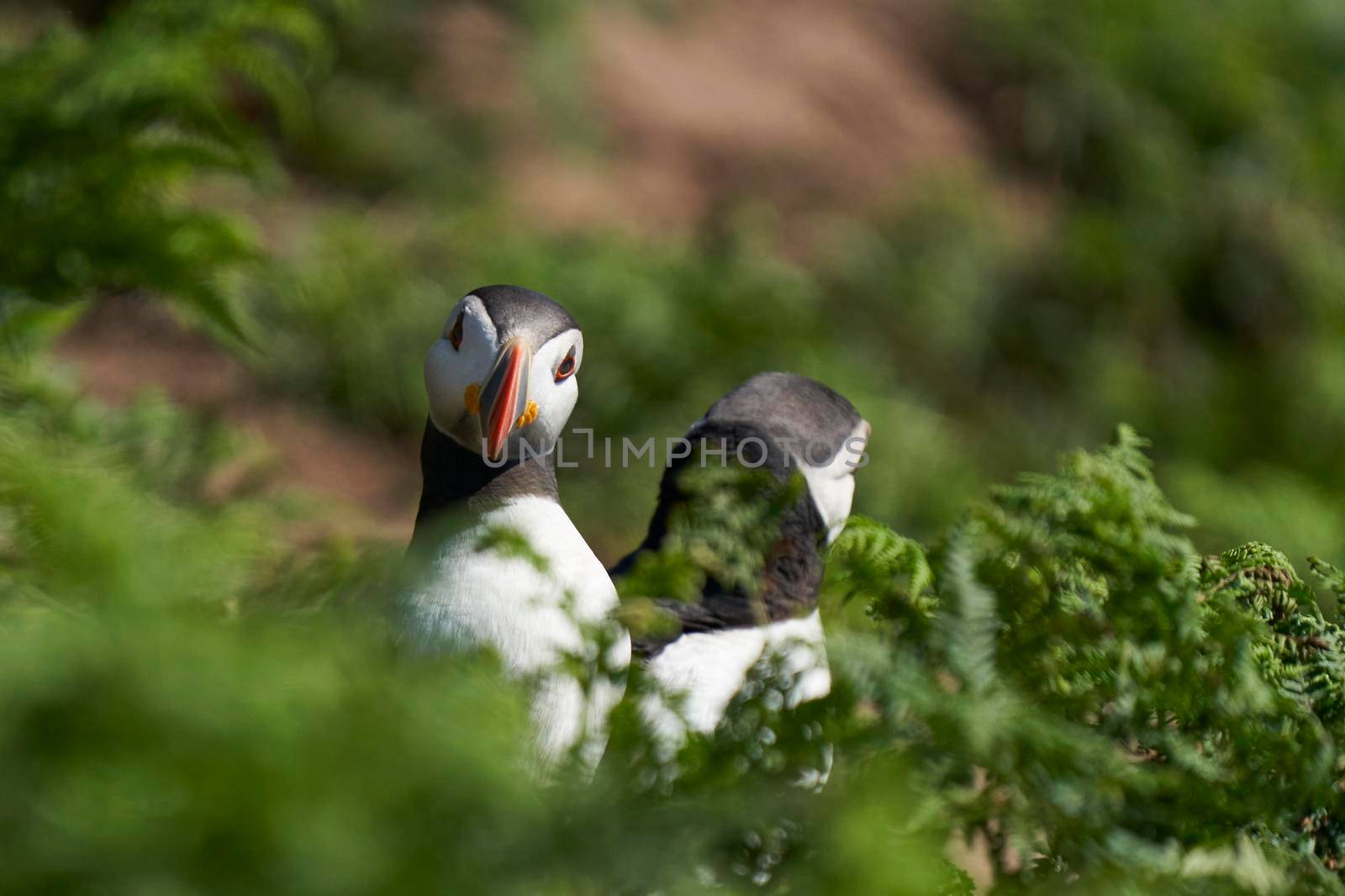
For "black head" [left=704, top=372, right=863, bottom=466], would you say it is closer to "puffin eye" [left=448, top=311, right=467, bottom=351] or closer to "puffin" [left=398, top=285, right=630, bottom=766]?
"puffin" [left=398, top=285, right=630, bottom=766]

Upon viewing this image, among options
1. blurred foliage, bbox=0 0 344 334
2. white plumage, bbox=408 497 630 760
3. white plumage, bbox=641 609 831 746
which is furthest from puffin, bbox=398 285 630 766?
blurred foliage, bbox=0 0 344 334

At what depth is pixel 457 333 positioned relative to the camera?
1407 mm

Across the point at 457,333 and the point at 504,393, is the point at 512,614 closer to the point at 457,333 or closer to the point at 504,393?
the point at 504,393

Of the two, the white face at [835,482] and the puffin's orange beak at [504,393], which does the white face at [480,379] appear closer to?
the puffin's orange beak at [504,393]

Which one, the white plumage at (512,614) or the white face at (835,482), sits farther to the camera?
the white face at (835,482)

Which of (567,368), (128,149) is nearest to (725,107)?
(128,149)

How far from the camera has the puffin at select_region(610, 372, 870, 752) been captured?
1.41 metres

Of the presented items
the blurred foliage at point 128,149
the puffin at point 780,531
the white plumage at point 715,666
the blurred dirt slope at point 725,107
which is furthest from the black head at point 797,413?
the blurred dirt slope at point 725,107

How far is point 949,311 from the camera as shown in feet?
15.1

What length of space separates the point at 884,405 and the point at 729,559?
280 centimetres

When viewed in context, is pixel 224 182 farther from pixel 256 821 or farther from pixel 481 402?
pixel 256 821

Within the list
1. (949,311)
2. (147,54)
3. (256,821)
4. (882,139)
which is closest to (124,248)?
(147,54)

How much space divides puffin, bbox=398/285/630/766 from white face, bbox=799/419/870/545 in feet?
1.08

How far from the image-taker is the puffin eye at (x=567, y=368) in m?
1.43
